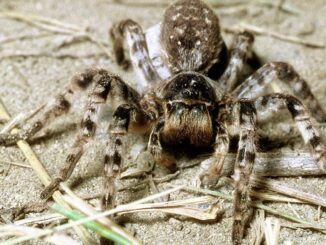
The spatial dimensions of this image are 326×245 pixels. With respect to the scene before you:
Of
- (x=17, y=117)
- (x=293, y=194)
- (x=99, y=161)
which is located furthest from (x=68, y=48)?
(x=293, y=194)

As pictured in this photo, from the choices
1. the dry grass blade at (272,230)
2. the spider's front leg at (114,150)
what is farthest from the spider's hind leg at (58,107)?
the dry grass blade at (272,230)

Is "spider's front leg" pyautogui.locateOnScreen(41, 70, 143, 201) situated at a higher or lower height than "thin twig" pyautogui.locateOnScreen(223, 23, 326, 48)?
higher

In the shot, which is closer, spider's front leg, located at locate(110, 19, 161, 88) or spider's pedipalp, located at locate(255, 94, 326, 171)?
spider's pedipalp, located at locate(255, 94, 326, 171)

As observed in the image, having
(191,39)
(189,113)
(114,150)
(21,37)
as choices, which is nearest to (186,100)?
(189,113)

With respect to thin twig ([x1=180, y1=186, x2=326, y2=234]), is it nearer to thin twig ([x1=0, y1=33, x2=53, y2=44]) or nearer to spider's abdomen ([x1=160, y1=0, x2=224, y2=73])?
spider's abdomen ([x1=160, y1=0, x2=224, y2=73])

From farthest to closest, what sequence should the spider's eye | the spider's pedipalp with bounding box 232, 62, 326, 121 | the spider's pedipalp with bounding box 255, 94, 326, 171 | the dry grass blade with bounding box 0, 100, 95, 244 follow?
the spider's pedipalp with bounding box 232, 62, 326, 121
the spider's eye
the spider's pedipalp with bounding box 255, 94, 326, 171
the dry grass blade with bounding box 0, 100, 95, 244

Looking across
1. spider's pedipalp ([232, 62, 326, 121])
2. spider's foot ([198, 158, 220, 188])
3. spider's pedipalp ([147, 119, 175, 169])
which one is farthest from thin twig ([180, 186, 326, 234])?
spider's pedipalp ([232, 62, 326, 121])
